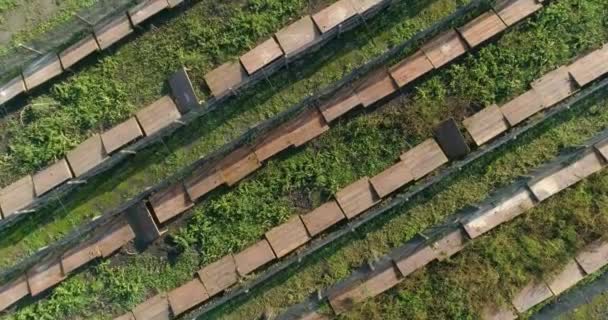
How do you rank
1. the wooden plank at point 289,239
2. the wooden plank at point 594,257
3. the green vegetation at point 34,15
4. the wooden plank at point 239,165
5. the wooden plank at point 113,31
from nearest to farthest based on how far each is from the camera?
the wooden plank at point 594,257 < the wooden plank at point 289,239 < the wooden plank at point 239,165 < the wooden plank at point 113,31 < the green vegetation at point 34,15

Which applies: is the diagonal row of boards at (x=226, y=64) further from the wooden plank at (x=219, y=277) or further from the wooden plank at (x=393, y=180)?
Result: the wooden plank at (x=219, y=277)

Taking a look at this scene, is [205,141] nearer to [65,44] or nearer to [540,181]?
[65,44]

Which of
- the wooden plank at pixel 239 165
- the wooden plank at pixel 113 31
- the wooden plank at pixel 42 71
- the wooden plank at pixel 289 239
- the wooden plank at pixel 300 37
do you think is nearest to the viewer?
the wooden plank at pixel 289 239

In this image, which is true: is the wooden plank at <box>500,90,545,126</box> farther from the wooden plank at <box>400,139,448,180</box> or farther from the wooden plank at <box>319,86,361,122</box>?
the wooden plank at <box>319,86,361,122</box>

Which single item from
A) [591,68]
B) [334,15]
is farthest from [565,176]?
[334,15]

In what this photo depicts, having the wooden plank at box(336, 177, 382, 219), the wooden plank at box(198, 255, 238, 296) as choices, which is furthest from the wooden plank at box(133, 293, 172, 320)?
the wooden plank at box(336, 177, 382, 219)

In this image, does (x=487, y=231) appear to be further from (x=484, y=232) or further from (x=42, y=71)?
(x=42, y=71)

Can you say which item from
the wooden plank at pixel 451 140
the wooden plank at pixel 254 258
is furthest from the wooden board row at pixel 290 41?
the wooden plank at pixel 254 258
